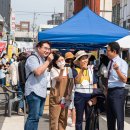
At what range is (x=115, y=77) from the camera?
26.4 ft

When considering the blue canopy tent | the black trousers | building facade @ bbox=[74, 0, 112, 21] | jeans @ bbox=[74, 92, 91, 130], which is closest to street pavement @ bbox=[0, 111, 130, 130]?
the blue canopy tent

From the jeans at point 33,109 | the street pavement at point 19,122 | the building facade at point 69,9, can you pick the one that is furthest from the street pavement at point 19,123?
the building facade at point 69,9

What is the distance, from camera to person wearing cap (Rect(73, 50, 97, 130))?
8109 millimetres

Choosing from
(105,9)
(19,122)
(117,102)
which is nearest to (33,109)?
(117,102)

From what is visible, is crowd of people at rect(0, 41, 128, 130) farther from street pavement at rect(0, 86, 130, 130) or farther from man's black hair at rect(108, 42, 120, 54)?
street pavement at rect(0, 86, 130, 130)

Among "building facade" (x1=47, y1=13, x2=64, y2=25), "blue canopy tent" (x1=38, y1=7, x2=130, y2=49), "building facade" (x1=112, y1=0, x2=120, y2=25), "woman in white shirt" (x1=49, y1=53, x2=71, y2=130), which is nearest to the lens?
"woman in white shirt" (x1=49, y1=53, x2=71, y2=130)

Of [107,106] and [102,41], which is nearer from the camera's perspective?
[107,106]

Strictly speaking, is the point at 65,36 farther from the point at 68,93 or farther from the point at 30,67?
the point at 30,67

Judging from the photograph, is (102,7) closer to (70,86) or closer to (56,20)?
(70,86)

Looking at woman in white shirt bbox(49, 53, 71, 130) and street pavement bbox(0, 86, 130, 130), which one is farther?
street pavement bbox(0, 86, 130, 130)

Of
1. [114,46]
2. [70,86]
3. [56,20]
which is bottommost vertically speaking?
[70,86]

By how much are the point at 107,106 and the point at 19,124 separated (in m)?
3.48

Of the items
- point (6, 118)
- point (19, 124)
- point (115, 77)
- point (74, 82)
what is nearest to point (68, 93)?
point (74, 82)

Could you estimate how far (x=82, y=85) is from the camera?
8172 mm
